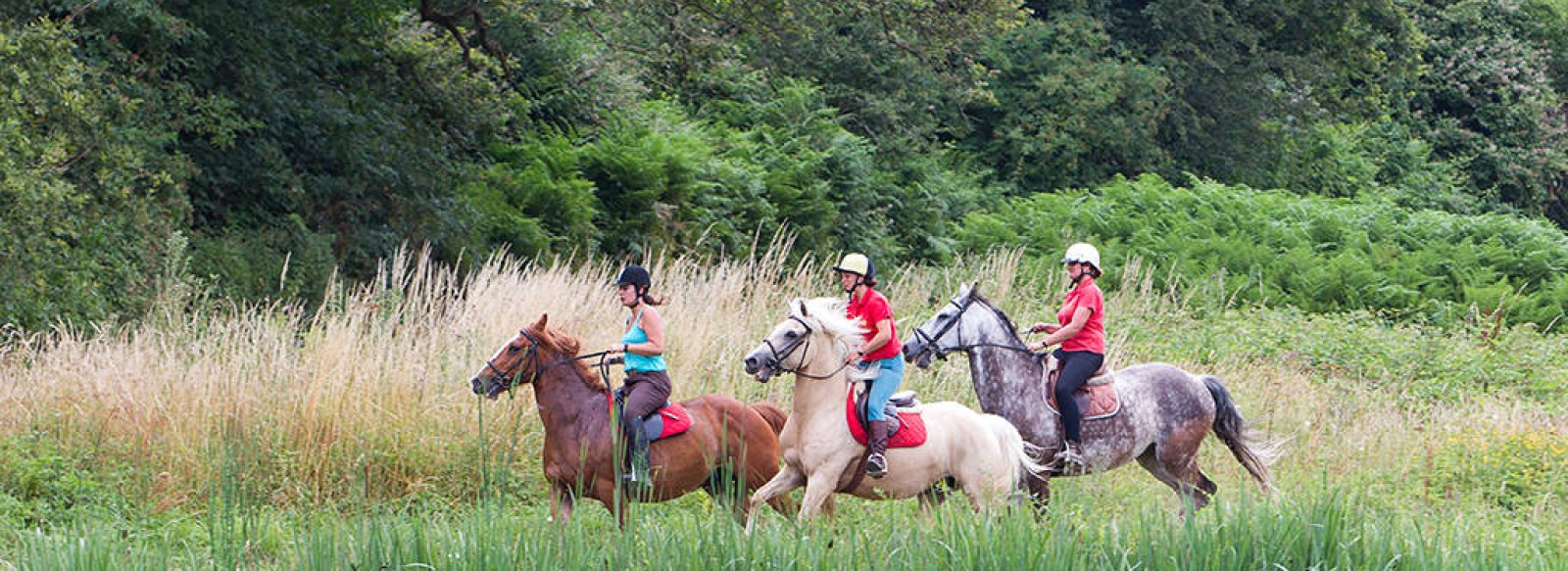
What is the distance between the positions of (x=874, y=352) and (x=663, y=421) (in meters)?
1.23

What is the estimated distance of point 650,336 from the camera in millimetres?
9219

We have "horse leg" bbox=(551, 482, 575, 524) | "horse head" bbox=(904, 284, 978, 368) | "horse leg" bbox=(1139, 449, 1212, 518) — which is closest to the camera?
"horse leg" bbox=(551, 482, 575, 524)

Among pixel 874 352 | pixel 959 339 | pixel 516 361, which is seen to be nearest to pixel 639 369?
pixel 516 361

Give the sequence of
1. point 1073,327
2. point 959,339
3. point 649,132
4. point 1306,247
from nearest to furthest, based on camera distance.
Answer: point 1073,327 → point 959,339 → point 649,132 → point 1306,247

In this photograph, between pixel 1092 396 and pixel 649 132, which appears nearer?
pixel 1092 396

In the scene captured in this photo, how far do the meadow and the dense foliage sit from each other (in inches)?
55.8

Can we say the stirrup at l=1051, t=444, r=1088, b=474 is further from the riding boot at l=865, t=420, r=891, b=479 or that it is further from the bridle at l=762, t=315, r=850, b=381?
the bridle at l=762, t=315, r=850, b=381

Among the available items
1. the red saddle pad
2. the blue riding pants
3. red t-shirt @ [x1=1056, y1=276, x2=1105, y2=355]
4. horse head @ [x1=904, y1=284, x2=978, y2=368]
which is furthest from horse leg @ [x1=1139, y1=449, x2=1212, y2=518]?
the blue riding pants

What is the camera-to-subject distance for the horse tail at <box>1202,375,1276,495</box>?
450 inches

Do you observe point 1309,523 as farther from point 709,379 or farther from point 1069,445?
point 709,379

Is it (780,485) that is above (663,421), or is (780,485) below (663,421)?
below

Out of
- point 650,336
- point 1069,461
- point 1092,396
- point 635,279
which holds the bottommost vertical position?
point 1069,461

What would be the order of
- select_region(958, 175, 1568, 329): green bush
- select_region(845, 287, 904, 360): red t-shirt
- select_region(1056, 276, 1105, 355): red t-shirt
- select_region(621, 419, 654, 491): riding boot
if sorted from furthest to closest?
select_region(958, 175, 1568, 329): green bush < select_region(1056, 276, 1105, 355): red t-shirt < select_region(845, 287, 904, 360): red t-shirt < select_region(621, 419, 654, 491): riding boot

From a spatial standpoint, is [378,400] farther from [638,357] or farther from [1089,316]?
[1089,316]
